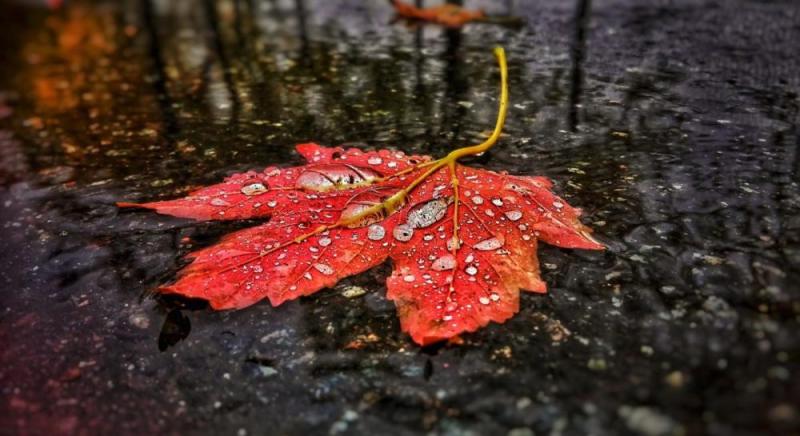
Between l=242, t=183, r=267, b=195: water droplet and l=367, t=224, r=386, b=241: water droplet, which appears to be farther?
l=242, t=183, r=267, b=195: water droplet

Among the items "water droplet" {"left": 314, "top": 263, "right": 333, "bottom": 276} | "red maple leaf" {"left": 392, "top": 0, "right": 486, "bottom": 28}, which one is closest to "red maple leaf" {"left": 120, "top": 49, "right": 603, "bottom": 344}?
"water droplet" {"left": 314, "top": 263, "right": 333, "bottom": 276}

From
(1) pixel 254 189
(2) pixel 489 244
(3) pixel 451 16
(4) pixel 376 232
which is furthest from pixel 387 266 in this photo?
(3) pixel 451 16

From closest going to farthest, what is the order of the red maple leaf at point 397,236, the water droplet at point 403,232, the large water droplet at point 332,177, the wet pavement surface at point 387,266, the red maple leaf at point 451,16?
1. the wet pavement surface at point 387,266
2. the red maple leaf at point 397,236
3. the water droplet at point 403,232
4. the large water droplet at point 332,177
5. the red maple leaf at point 451,16

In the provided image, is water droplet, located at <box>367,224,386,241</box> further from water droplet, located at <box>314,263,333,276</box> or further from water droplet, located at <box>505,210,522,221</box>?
water droplet, located at <box>505,210,522,221</box>

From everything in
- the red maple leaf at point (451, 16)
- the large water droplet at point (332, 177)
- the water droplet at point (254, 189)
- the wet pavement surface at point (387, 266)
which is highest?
the red maple leaf at point (451, 16)

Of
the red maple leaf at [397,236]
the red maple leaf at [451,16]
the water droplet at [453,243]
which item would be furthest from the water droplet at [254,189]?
the red maple leaf at [451,16]

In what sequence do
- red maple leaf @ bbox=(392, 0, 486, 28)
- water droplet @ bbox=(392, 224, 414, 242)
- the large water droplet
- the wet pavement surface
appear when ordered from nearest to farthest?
the wet pavement surface, water droplet @ bbox=(392, 224, 414, 242), the large water droplet, red maple leaf @ bbox=(392, 0, 486, 28)

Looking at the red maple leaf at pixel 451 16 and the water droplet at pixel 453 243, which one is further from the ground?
the red maple leaf at pixel 451 16

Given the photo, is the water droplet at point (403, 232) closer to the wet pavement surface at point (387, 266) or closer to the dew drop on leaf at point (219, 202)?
the wet pavement surface at point (387, 266)
